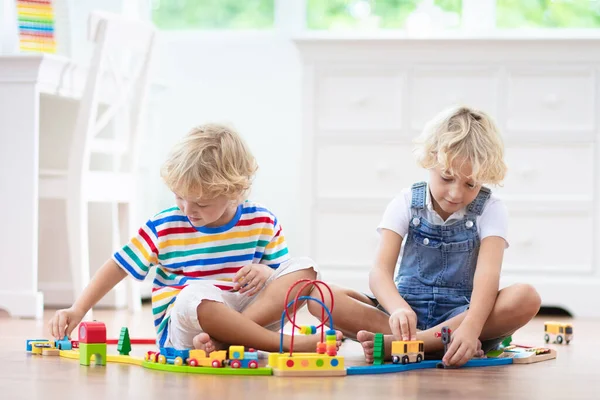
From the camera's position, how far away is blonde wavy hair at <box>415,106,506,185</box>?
1.65 m

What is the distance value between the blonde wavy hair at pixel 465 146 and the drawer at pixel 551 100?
3.99 feet

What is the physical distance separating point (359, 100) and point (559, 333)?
112 centimetres

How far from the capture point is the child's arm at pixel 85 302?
5.24ft

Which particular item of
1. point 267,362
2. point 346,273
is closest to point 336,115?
point 346,273

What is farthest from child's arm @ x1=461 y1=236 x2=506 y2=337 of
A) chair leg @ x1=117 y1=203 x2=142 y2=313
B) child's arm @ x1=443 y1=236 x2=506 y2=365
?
chair leg @ x1=117 y1=203 x2=142 y2=313

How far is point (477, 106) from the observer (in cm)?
292

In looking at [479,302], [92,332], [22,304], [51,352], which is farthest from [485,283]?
[22,304]

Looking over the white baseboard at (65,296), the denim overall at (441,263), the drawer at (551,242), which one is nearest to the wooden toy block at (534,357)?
the denim overall at (441,263)

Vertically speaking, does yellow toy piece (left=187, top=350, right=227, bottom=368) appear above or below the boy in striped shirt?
below

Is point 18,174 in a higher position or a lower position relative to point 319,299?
higher

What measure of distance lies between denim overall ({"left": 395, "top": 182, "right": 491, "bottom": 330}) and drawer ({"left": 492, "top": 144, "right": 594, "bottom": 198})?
3.78 feet

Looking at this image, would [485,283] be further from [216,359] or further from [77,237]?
[77,237]

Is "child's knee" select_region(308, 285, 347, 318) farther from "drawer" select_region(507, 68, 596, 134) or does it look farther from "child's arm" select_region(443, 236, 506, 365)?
"drawer" select_region(507, 68, 596, 134)

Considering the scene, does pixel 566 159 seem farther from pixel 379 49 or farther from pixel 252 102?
pixel 252 102
